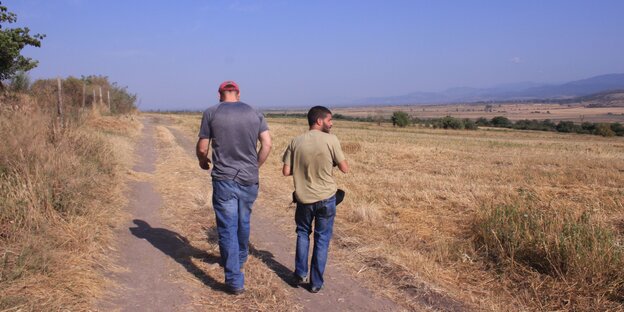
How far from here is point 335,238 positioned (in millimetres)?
6797

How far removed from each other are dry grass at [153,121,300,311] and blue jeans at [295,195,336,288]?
1.13 feet

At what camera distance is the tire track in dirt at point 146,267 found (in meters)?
4.32

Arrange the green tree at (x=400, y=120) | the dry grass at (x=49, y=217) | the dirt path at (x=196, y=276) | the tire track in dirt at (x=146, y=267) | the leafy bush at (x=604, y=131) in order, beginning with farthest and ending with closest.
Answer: the green tree at (x=400, y=120) < the leafy bush at (x=604, y=131) < the dirt path at (x=196, y=276) < the tire track in dirt at (x=146, y=267) < the dry grass at (x=49, y=217)

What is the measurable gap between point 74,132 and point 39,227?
15.1 feet

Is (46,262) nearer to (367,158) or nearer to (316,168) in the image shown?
(316,168)

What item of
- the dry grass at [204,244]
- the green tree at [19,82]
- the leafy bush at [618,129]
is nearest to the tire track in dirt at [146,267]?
the dry grass at [204,244]

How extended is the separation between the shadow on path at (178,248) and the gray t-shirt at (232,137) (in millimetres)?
1209

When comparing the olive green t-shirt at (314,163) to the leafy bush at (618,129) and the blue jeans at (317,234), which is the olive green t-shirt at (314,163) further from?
the leafy bush at (618,129)

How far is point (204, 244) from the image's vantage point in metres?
6.26

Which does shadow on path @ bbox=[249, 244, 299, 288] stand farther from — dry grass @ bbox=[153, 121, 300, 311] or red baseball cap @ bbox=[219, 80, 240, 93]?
red baseball cap @ bbox=[219, 80, 240, 93]

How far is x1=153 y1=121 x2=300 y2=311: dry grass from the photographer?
14.8ft

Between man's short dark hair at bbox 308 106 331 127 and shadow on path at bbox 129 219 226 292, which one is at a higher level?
man's short dark hair at bbox 308 106 331 127

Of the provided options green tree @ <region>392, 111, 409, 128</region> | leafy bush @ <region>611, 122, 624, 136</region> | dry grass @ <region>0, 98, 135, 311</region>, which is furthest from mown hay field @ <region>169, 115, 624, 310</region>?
leafy bush @ <region>611, 122, 624, 136</region>

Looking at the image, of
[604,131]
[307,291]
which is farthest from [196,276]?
[604,131]
